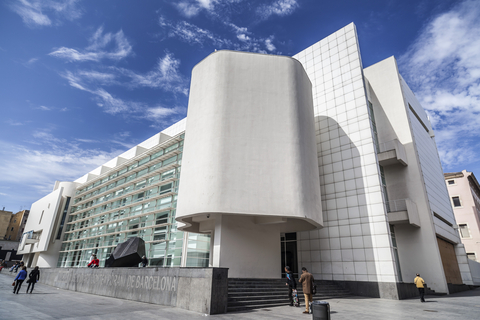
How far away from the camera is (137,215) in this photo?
3388 centimetres

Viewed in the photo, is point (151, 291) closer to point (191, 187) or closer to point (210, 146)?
point (191, 187)

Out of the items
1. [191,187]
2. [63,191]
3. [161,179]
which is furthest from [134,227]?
[63,191]

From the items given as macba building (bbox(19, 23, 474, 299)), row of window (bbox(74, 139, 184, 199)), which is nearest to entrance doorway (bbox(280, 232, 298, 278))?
macba building (bbox(19, 23, 474, 299))

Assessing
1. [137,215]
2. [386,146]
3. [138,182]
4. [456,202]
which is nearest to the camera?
[386,146]

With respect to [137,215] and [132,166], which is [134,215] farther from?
[132,166]

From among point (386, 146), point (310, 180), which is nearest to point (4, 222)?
point (310, 180)

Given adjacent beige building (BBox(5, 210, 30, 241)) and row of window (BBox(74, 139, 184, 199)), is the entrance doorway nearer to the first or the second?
row of window (BBox(74, 139, 184, 199))

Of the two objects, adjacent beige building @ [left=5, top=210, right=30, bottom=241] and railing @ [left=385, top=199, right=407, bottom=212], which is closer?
railing @ [left=385, top=199, right=407, bottom=212]

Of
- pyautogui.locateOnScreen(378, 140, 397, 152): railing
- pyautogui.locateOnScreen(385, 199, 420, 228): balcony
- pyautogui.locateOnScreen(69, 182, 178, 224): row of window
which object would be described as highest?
pyautogui.locateOnScreen(378, 140, 397, 152): railing

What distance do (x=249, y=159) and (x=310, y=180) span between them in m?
4.55

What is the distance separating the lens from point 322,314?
6977mm

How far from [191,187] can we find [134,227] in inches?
786

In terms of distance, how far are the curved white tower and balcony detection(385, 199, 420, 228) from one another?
579 cm

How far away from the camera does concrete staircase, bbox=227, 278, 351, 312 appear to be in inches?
505
